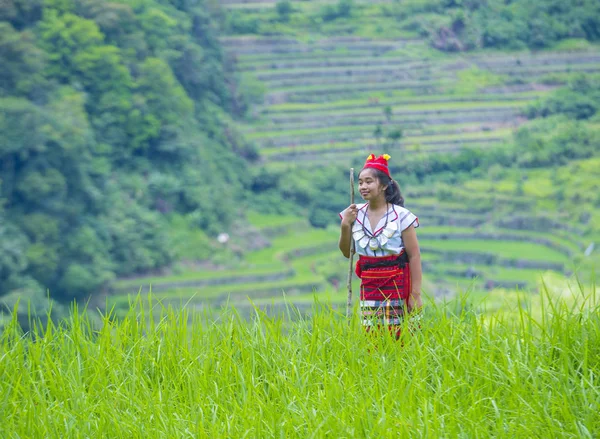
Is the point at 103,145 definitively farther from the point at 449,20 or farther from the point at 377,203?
the point at 377,203

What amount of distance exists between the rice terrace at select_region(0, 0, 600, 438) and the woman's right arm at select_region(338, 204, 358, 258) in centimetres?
18

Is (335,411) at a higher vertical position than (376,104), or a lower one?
higher

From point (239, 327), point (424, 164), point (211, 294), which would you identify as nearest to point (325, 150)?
point (424, 164)

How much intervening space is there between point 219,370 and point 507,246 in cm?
2519

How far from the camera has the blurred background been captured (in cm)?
2233

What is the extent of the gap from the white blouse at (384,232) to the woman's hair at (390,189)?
0.02 meters

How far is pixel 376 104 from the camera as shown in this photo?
3569 centimetres

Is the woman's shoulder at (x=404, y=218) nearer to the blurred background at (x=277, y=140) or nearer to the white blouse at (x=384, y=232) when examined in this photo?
the white blouse at (x=384, y=232)

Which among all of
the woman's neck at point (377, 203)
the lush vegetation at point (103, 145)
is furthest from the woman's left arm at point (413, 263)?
the lush vegetation at point (103, 145)

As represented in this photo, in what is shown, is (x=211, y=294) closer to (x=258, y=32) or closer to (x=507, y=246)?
(x=507, y=246)

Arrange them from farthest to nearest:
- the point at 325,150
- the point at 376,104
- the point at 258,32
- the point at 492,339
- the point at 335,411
Result: the point at 258,32, the point at 376,104, the point at 325,150, the point at 492,339, the point at 335,411

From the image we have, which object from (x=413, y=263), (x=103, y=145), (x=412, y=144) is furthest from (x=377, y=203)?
(x=412, y=144)

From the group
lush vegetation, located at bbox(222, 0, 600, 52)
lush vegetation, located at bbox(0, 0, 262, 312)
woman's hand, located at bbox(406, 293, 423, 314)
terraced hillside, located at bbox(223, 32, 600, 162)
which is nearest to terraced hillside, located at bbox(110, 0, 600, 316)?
terraced hillside, located at bbox(223, 32, 600, 162)

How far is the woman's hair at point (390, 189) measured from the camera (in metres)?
2.50
